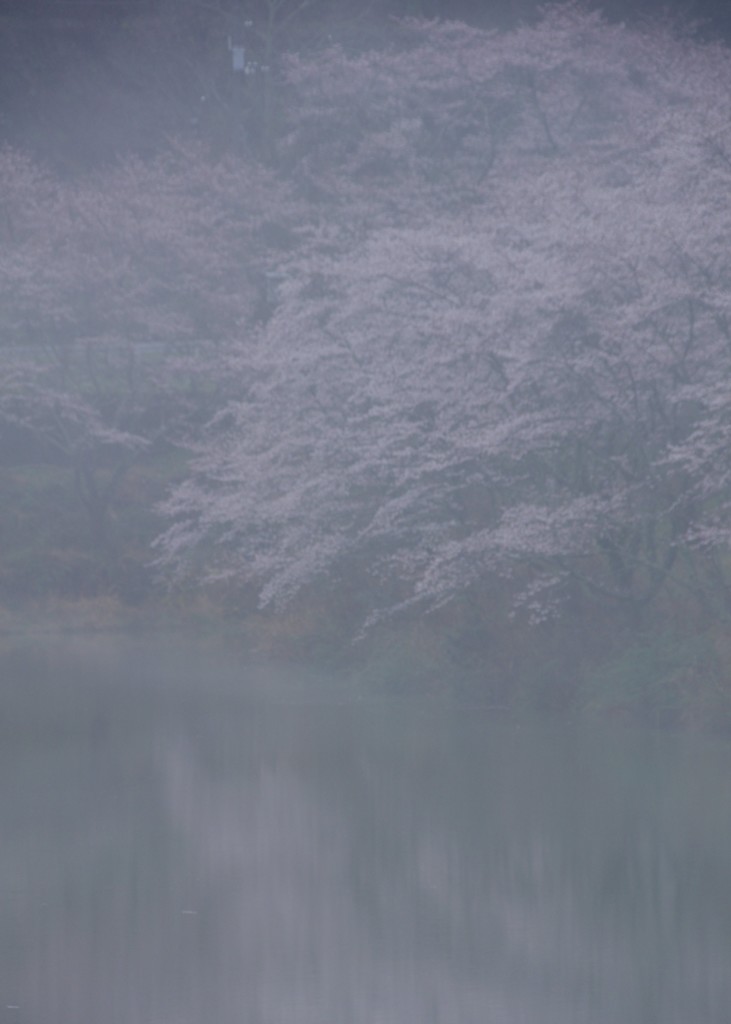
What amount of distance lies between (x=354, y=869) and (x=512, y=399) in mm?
7297

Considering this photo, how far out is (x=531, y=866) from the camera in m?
9.16

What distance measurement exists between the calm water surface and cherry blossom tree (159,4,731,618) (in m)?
2.21

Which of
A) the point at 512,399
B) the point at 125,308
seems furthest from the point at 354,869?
the point at 125,308

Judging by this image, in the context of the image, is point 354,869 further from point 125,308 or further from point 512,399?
point 125,308

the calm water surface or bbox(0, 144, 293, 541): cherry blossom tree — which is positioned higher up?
bbox(0, 144, 293, 541): cherry blossom tree

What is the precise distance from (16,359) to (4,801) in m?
18.1

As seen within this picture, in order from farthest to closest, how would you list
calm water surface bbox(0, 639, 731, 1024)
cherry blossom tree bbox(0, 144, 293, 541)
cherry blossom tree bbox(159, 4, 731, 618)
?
cherry blossom tree bbox(0, 144, 293, 541), cherry blossom tree bbox(159, 4, 731, 618), calm water surface bbox(0, 639, 731, 1024)

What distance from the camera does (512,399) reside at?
50.3 feet

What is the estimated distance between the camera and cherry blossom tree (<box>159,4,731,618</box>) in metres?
14.4

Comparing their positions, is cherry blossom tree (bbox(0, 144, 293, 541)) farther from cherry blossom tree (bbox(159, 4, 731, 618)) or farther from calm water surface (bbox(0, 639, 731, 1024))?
calm water surface (bbox(0, 639, 731, 1024))

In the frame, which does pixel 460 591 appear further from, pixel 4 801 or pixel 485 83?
pixel 485 83

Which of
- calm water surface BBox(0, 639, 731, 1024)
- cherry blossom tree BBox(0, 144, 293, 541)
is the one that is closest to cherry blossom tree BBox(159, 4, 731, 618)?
calm water surface BBox(0, 639, 731, 1024)

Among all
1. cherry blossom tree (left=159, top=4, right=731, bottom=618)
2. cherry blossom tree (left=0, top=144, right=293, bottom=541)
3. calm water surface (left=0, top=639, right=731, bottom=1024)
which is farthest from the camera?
cherry blossom tree (left=0, top=144, right=293, bottom=541)

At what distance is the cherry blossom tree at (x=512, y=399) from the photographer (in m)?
14.4
